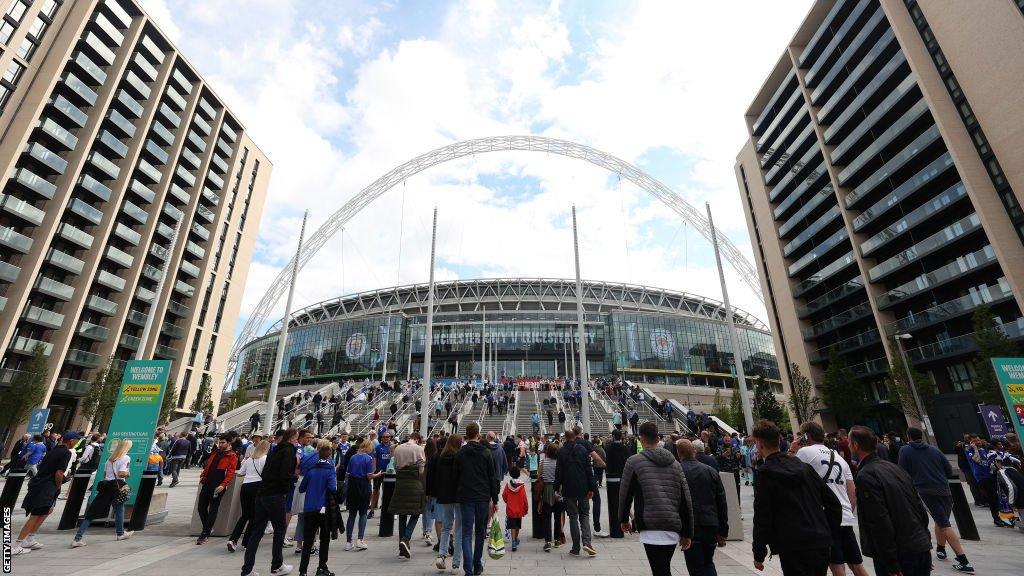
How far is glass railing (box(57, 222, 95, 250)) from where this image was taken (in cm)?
3872

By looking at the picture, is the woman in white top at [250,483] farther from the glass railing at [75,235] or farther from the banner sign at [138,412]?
the glass railing at [75,235]

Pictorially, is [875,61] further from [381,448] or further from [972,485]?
[381,448]

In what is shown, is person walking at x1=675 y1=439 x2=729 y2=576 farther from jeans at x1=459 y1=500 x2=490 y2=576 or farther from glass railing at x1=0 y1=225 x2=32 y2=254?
glass railing at x1=0 y1=225 x2=32 y2=254

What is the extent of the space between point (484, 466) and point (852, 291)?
45.5 meters

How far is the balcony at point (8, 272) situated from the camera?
1355 inches

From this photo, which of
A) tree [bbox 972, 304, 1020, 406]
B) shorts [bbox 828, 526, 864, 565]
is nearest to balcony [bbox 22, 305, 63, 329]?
shorts [bbox 828, 526, 864, 565]

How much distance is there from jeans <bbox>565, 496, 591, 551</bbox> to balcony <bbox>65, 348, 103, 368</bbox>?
160 ft

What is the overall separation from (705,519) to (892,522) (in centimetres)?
161

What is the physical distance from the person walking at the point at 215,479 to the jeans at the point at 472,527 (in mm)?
5211

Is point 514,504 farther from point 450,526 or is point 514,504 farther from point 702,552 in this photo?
point 702,552

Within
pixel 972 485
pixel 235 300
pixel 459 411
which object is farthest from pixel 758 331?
pixel 235 300

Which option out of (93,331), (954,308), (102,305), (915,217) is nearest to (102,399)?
(93,331)

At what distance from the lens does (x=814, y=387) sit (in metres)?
44.5

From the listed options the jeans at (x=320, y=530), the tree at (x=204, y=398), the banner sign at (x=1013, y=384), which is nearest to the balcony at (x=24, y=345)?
the tree at (x=204, y=398)
